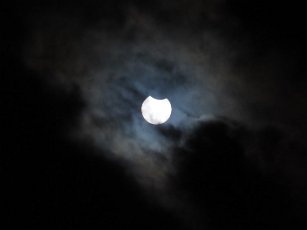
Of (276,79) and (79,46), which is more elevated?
(276,79)

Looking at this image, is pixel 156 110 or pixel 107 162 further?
pixel 107 162

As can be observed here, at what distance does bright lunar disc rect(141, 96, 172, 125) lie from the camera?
698 cm

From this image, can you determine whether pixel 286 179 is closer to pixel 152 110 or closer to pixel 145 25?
pixel 152 110

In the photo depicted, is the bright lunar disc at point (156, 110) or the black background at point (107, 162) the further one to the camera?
the bright lunar disc at point (156, 110)

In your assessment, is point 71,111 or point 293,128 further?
point 71,111

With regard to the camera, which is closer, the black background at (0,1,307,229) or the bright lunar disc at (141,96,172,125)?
the black background at (0,1,307,229)

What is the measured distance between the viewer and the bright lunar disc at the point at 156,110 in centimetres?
698

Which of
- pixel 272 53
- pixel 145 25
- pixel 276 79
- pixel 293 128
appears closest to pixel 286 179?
pixel 293 128

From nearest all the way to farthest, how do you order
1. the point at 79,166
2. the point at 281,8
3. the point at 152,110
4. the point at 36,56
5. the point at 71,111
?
the point at 281,8 < the point at 152,110 < the point at 36,56 < the point at 71,111 < the point at 79,166

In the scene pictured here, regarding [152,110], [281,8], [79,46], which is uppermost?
[281,8]

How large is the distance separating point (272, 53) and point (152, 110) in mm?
2313

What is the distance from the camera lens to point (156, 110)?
7.00m

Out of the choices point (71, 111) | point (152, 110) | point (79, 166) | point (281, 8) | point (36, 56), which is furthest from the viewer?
point (79, 166)

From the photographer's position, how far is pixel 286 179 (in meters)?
7.62
